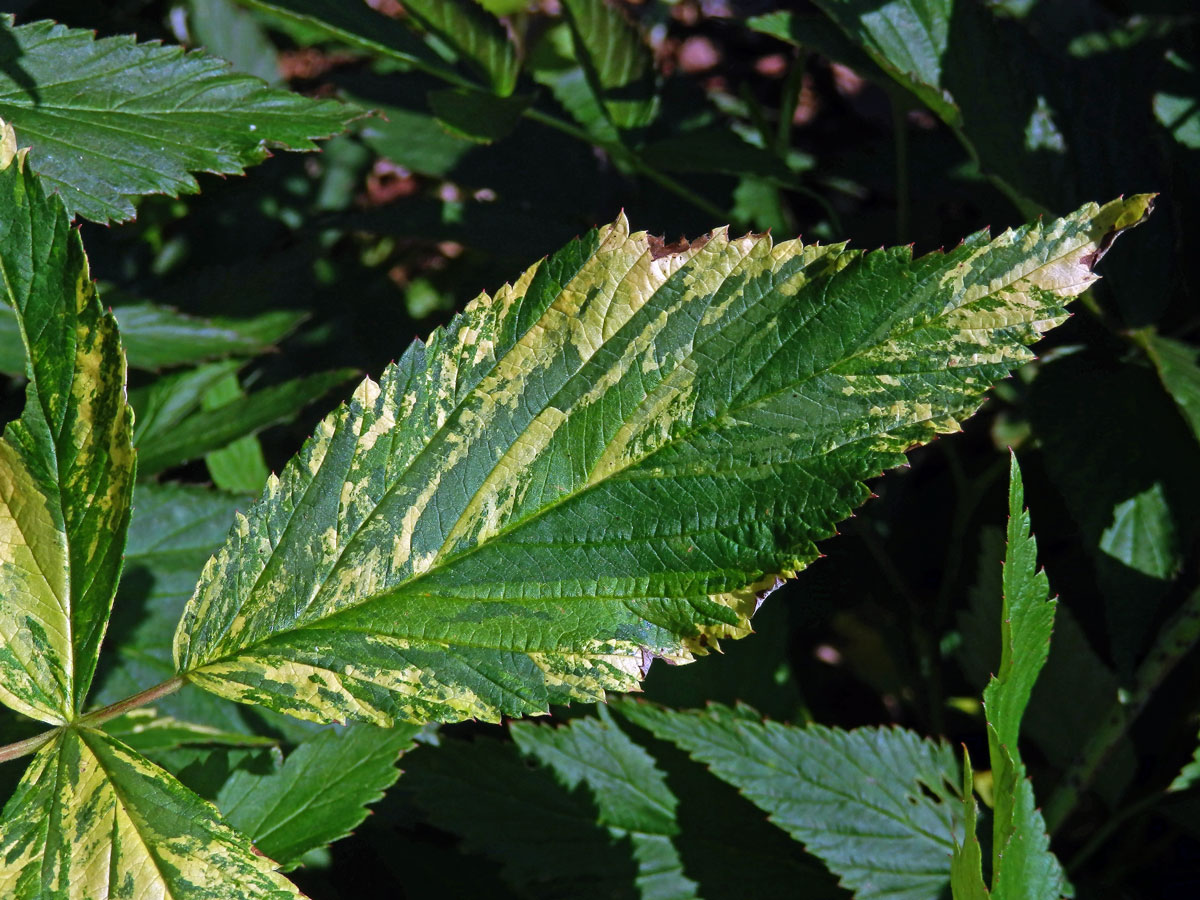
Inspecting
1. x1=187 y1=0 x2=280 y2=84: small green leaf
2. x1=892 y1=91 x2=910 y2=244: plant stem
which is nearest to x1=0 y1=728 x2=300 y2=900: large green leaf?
x1=892 y1=91 x2=910 y2=244: plant stem

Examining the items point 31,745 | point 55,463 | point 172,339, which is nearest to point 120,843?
point 31,745

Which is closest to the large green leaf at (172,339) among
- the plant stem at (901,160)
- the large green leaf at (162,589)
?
the large green leaf at (162,589)

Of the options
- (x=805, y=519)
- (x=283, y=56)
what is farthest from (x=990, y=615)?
(x=283, y=56)

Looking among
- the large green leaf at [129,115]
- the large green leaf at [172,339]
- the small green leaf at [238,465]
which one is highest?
the large green leaf at [129,115]

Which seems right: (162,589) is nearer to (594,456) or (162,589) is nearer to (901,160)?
(594,456)

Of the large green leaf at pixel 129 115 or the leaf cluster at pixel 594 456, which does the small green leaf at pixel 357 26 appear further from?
the large green leaf at pixel 129 115

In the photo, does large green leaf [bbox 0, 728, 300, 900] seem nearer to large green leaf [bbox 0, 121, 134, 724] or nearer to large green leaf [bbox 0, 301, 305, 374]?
large green leaf [bbox 0, 121, 134, 724]
